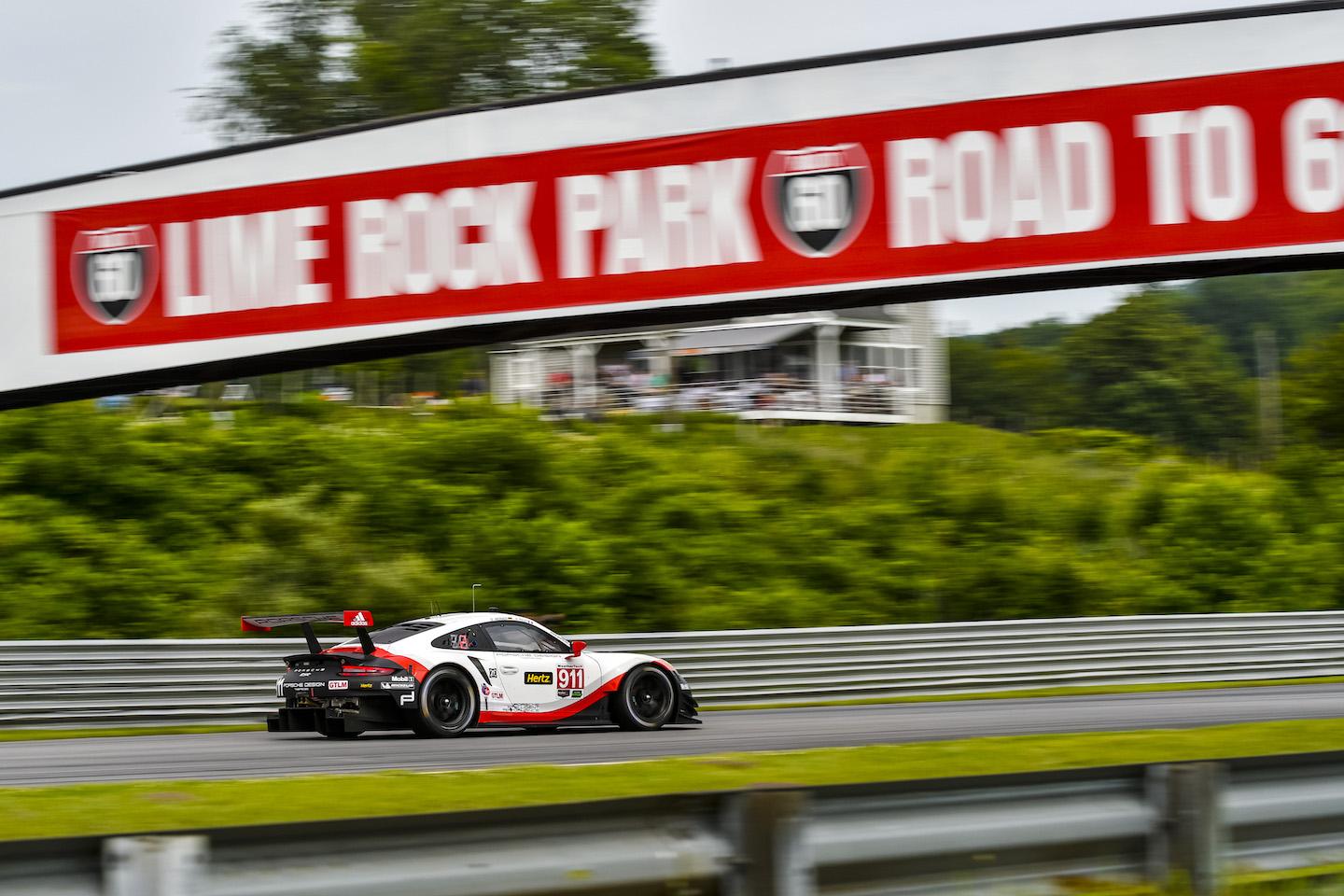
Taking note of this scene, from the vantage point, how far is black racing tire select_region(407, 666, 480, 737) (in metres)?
12.0

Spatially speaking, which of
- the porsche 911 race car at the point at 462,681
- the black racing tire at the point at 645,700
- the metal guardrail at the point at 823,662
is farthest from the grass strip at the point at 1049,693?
the porsche 911 race car at the point at 462,681

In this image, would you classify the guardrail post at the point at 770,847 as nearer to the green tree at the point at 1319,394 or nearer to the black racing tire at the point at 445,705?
the black racing tire at the point at 445,705

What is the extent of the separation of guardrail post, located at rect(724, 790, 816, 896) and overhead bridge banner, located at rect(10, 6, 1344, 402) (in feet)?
28.1

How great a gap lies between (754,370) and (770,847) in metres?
33.0

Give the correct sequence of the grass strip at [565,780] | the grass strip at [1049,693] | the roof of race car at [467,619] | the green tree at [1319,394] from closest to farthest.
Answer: the grass strip at [565,780], the roof of race car at [467,619], the grass strip at [1049,693], the green tree at [1319,394]

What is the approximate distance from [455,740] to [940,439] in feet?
46.3

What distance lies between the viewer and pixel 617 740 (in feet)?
39.4

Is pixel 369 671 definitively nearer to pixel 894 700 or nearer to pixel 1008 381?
pixel 894 700

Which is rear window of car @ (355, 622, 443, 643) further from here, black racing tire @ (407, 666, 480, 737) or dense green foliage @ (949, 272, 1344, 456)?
dense green foliage @ (949, 272, 1344, 456)

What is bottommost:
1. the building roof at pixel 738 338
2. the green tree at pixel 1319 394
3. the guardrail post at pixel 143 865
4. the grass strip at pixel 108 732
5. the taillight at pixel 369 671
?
the grass strip at pixel 108 732

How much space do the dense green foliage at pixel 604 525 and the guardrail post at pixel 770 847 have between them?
14768mm

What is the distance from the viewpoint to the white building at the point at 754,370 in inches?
998

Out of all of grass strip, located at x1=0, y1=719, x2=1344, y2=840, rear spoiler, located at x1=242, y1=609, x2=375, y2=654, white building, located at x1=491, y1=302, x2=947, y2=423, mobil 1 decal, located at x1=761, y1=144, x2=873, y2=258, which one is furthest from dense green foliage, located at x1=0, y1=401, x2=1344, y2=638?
grass strip, located at x1=0, y1=719, x2=1344, y2=840

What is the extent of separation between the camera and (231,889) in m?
3.46
